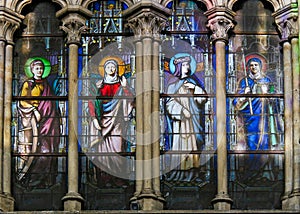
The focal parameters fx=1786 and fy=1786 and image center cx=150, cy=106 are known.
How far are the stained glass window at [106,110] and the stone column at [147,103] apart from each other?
250 mm

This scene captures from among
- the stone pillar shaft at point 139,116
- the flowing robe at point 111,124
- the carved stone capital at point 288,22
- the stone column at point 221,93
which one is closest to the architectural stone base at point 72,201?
the flowing robe at point 111,124

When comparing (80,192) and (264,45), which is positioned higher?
(264,45)

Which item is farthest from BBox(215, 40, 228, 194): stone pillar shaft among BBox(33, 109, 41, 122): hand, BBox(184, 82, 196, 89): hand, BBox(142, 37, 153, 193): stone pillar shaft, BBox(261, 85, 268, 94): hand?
BBox(33, 109, 41, 122): hand

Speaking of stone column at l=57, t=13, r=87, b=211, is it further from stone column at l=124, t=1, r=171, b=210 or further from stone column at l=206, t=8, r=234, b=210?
stone column at l=206, t=8, r=234, b=210

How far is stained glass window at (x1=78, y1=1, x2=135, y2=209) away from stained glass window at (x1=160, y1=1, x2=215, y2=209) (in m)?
0.60

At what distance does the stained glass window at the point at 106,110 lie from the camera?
29.6 metres

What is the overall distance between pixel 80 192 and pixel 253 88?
11.4 ft

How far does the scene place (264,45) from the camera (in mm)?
30609

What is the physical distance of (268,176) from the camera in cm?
2975

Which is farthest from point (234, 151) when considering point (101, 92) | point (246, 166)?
point (101, 92)

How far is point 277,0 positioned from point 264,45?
32.2 inches

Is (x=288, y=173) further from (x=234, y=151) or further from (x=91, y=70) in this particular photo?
(x=91, y=70)

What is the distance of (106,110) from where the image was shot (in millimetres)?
30172

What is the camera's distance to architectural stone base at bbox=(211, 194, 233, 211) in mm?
29188
